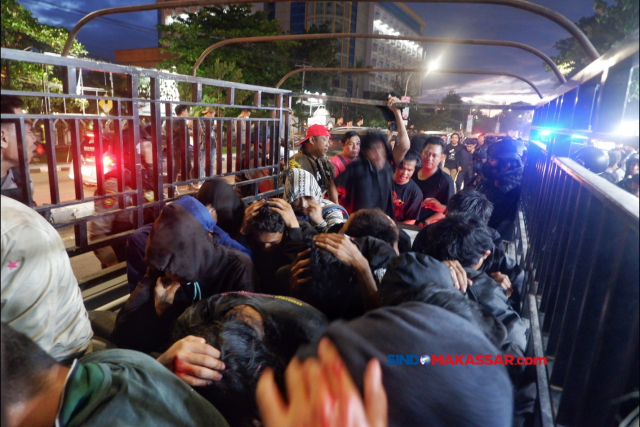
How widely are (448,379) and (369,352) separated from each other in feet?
0.59

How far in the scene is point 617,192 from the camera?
1.02m

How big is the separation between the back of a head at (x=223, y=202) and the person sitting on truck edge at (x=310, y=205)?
493 mm

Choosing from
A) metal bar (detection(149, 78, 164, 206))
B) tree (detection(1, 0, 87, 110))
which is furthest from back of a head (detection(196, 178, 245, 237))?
tree (detection(1, 0, 87, 110))

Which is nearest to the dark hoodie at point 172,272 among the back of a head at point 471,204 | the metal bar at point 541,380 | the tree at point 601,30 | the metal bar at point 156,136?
the metal bar at point 156,136

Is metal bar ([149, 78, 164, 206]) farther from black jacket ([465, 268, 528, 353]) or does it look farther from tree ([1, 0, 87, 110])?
tree ([1, 0, 87, 110])

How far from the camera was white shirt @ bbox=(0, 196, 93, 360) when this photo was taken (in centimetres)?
100

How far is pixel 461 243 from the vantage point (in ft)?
6.97

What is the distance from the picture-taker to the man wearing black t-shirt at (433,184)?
13.7 ft

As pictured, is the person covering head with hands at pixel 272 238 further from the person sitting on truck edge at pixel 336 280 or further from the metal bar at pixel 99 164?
the metal bar at pixel 99 164

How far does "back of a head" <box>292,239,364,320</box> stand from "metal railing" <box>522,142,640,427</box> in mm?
834

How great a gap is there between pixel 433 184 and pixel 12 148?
12.1 ft

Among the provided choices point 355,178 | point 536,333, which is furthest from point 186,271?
point 355,178

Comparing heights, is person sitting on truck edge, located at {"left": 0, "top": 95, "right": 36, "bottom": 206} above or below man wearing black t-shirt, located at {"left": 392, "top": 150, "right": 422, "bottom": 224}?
above

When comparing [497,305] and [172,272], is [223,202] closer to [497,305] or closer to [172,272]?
[172,272]
